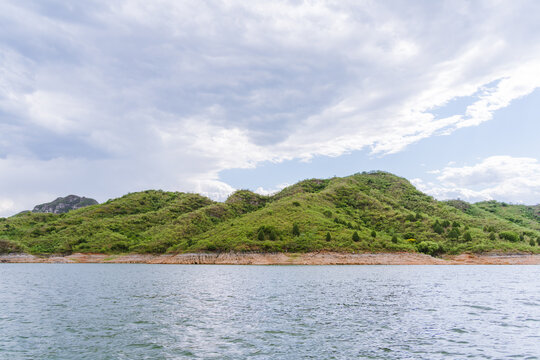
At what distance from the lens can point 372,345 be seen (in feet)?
71.3

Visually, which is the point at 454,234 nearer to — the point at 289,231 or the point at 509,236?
the point at 509,236

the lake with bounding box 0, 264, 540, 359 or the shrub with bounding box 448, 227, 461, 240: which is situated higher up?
the shrub with bounding box 448, 227, 461, 240

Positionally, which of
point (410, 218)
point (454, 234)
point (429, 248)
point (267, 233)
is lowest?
point (429, 248)

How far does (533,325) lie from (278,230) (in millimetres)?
115088

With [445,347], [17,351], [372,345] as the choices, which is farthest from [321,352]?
[17,351]

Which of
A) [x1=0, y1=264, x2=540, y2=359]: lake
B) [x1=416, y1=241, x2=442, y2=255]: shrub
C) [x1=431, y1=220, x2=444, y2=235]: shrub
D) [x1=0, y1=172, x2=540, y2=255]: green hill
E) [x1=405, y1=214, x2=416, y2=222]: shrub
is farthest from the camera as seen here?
[x1=405, y1=214, x2=416, y2=222]: shrub

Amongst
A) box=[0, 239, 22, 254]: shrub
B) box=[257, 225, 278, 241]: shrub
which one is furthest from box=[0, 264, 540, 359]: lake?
box=[0, 239, 22, 254]: shrub

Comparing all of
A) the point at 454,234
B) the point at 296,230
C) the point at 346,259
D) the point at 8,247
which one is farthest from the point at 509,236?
the point at 8,247

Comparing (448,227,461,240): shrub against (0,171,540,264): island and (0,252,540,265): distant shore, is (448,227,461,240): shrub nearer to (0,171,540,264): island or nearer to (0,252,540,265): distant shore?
(0,171,540,264): island

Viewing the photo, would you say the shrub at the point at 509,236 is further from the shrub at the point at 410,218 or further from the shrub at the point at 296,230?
the shrub at the point at 296,230

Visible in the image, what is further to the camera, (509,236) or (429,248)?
(509,236)

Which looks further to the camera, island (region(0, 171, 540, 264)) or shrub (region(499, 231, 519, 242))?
shrub (region(499, 231, 519, 242))

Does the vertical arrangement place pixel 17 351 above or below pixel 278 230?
below

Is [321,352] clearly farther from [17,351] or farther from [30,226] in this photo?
[30,226]
